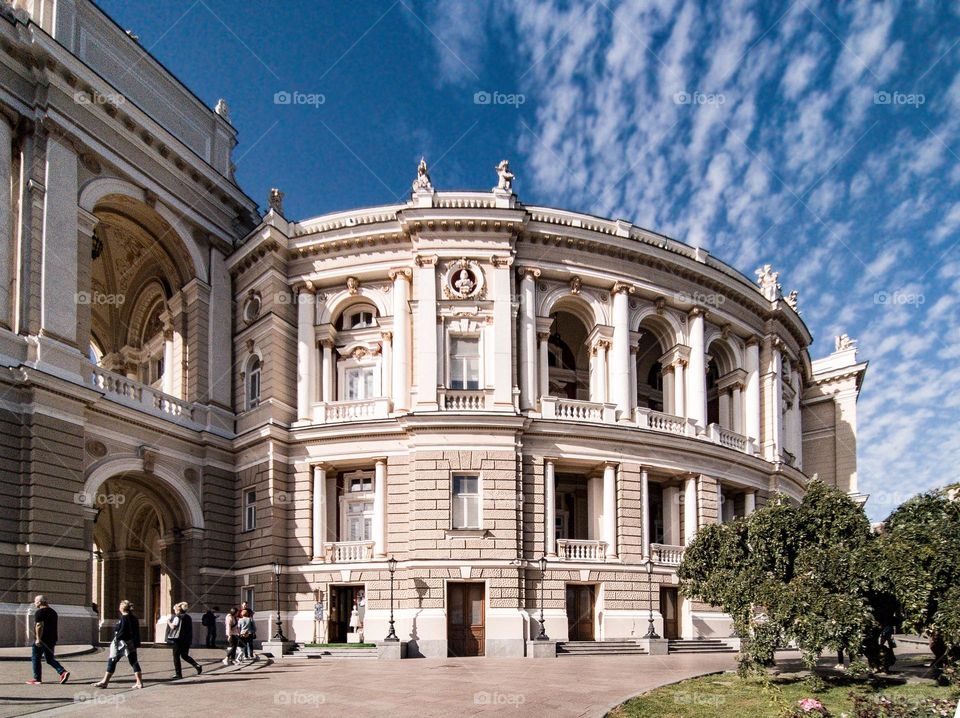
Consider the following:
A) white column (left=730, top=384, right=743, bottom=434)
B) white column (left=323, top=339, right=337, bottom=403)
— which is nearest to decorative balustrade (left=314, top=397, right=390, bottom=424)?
white column (left=323, top=339, right=337, bottom=403)

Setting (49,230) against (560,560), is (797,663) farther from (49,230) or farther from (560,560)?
(49,230)

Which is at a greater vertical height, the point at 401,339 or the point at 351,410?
the point at 401,339

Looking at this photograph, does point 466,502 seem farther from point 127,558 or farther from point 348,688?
point 127,558

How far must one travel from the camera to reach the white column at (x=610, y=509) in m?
35.3

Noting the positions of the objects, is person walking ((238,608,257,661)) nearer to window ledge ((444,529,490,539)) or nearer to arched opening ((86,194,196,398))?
window ledge ((444,529,490,539))

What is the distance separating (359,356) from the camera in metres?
38.1

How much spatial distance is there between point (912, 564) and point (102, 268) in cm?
3840

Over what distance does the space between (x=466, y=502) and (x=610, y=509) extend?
6.15 m

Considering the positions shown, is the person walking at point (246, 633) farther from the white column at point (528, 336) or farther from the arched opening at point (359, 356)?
the white column at point (528, 336)

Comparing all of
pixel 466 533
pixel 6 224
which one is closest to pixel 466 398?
pixel 466 533

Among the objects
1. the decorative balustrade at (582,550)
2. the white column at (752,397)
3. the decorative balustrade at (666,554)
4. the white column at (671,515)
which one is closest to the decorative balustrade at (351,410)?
the decorative balustrade at (582,550)

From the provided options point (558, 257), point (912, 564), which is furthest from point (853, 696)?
point (558, 257)

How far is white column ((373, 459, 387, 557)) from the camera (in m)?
34.3

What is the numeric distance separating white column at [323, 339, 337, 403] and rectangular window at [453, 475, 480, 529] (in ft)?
24.1
